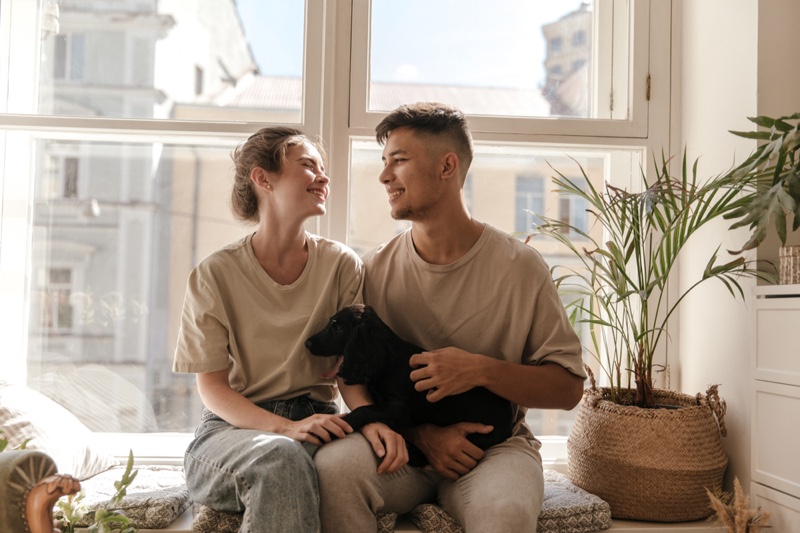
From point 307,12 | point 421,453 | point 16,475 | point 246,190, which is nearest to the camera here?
point 16,475

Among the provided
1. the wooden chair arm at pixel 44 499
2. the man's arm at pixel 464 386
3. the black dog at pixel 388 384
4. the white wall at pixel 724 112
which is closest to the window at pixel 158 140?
the white wall at pixel 724 112

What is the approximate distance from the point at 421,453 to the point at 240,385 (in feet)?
1.81

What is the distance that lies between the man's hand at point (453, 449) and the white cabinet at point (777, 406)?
783 millimetres

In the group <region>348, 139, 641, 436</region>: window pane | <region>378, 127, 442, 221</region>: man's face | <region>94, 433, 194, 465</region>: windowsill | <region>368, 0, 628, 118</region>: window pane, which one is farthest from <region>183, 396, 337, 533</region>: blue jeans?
<region>368, 0, 628, 118</region>: window pane

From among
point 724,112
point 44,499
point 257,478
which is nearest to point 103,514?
point 44,499

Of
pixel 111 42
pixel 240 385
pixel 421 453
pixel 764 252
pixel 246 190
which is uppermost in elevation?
pixel 111 42

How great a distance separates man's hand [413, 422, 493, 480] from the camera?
1.89 meters

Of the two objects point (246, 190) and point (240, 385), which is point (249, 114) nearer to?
point (246, 190)

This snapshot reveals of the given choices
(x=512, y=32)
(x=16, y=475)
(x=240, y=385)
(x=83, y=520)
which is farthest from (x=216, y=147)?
(x=16, y=475)

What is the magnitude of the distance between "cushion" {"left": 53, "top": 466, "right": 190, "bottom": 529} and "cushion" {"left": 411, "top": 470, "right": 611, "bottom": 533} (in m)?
0.65

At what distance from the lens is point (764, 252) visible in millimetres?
2229

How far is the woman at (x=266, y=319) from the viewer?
1847 millimetres

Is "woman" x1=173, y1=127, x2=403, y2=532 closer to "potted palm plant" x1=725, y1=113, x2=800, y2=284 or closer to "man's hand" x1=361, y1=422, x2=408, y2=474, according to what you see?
"man's hand" x1=361, y1=422, x2=408, y2=474

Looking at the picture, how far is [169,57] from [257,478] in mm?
1651
